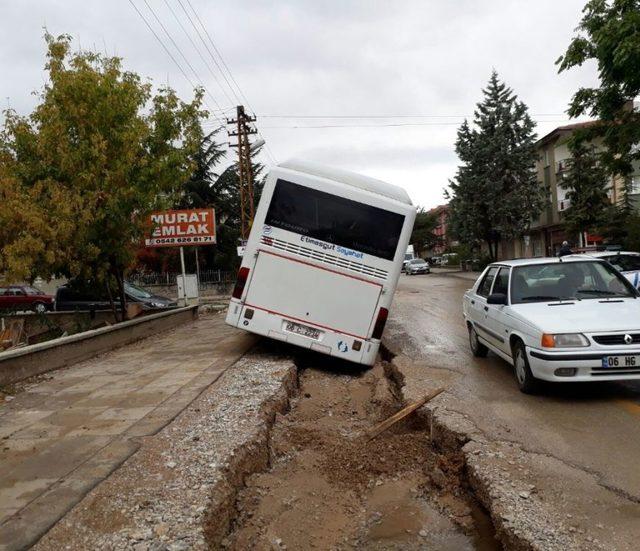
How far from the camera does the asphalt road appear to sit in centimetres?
452

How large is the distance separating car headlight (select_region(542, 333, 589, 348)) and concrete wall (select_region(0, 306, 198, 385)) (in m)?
7.02

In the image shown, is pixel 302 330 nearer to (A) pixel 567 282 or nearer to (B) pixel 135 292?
(A) pixel 567 282

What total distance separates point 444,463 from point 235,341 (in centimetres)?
748

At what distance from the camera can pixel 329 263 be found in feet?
28.5

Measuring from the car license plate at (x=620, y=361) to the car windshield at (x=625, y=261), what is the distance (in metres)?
8.53

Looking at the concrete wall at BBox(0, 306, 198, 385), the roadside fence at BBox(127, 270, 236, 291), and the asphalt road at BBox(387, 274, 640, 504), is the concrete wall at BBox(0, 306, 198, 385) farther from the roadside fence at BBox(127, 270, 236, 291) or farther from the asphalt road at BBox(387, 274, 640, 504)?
the roadside fence at BBox(127, 270, 236, 291)

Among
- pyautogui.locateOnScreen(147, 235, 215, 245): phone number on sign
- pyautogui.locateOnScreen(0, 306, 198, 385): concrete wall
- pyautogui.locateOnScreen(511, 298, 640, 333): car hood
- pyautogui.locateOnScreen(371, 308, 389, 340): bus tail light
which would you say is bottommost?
pyautogui.locateOnScreen(0, 306, 198, 385): concrete wall

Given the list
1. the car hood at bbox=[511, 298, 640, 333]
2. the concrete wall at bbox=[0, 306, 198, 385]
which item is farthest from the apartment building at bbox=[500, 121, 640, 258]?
the car hood at bbox=[511, 298, 640, 333]

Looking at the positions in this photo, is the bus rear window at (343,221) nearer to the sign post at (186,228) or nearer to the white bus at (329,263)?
the white bus at (329,263)

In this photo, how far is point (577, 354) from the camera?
5977 millimetres

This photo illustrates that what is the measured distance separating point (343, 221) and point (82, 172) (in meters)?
6.07

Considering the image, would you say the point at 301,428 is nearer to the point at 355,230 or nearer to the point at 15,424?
the point at 15,424

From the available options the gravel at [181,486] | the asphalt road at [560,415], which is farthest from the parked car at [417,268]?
the gravel at [181,486]

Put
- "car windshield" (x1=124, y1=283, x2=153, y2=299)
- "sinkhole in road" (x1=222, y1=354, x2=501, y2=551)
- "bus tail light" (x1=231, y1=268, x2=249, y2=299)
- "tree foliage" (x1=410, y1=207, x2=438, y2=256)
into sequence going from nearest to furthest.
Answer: "sinkhole in road" (x1=222, y1=354, x2=501, y2=551), "bus tail light" (x1=231, y1=268, x2=249, y2=299), "car windshield" (x1=124, y1=283, x2=153, y2=299), "tree foliage" (x1=410, y1=207, x2=438, y2=256)
